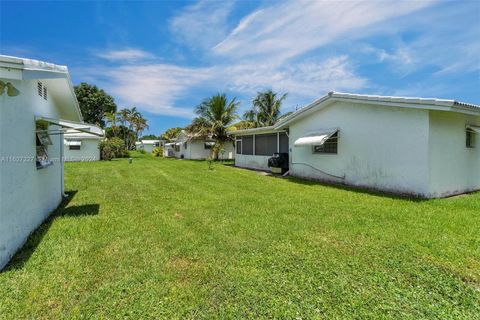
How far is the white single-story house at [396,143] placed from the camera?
9.23m

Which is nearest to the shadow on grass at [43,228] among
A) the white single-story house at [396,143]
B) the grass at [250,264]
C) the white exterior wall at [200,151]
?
the grass at [250,264]

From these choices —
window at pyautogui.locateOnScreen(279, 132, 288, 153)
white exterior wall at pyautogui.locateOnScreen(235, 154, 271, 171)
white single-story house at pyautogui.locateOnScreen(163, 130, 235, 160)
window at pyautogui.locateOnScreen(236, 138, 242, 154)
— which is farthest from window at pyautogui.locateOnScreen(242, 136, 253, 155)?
white single-story house at pyautogui.locateOnScreen(163, 130, 235, 160)

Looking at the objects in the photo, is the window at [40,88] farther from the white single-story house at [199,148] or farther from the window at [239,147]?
the white single-story house at [199,148]

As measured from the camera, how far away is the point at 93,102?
51.1 metres

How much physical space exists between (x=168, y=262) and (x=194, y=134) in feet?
98.1

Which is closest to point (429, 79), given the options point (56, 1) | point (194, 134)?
point (56, 1)

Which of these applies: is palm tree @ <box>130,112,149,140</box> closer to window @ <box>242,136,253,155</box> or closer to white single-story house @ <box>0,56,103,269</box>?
window @ <box>242,136,253,155</box>

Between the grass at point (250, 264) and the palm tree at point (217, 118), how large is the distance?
2584 centimetres

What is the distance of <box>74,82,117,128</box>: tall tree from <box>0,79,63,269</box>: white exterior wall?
165ft

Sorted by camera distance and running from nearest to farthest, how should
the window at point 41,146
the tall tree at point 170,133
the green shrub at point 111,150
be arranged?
1. the window at point 41,146
2. the green shrub at point 111,150
3. the tall tree at point 170,133

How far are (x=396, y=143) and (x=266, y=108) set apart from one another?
3279 centimetres

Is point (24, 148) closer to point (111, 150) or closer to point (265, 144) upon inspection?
point (265, 144)

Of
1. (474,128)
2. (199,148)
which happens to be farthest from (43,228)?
(199,148)

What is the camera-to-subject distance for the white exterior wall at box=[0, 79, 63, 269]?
405cm
